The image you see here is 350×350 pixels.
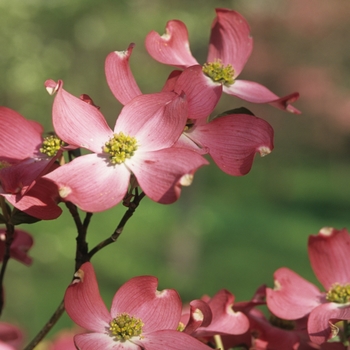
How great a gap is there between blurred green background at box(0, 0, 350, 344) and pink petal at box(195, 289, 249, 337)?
302 centimetres

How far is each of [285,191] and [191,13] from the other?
4339 millimetres

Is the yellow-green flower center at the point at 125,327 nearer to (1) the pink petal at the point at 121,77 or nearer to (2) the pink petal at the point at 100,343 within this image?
(2) the pink petal at the point at 100,343

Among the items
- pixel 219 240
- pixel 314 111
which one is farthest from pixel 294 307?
pixel 314 111

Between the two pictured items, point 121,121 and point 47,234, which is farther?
point 47,234

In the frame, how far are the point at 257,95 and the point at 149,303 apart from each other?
0.86 feet

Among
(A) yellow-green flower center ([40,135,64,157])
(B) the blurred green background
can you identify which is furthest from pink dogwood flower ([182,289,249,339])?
(B) the blurred green background

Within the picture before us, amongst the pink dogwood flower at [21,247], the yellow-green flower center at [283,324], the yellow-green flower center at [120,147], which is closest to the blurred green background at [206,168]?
the pink dogwood flower at [21,247]

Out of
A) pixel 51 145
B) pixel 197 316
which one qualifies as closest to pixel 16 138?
pixel 51 145

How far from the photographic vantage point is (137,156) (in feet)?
1.91

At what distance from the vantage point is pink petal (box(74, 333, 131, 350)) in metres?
0.54

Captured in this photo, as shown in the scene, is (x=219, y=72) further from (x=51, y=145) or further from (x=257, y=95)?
(x=51, y=145)

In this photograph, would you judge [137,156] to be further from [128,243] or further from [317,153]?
[317,153]

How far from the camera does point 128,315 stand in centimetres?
57

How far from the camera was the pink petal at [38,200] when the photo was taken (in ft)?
1.82
